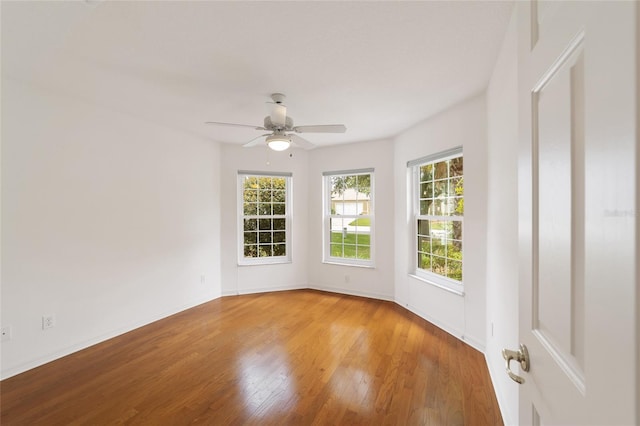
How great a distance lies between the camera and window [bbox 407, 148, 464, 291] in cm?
313

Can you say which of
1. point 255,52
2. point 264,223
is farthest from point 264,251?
point 255,52

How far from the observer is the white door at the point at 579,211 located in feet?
1.26

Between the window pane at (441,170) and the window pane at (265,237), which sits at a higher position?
the window pane at (441,170)

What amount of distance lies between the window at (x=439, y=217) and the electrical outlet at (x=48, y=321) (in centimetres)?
395

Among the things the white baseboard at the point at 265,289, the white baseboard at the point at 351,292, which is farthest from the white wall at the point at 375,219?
the white baseboard at the point at 265,289

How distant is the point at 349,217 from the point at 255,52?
3.13 meters

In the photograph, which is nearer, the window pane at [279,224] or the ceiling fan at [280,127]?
the ceiling fan at [280,127]

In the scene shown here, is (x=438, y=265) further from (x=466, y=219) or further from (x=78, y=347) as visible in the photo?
(x=78, y=347)

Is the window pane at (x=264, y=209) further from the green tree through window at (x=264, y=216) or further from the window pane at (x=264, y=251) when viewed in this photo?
the window pane at (x=264, y=251)

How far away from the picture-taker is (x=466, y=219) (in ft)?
9.40

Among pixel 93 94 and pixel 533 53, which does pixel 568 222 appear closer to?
pixel 533 53

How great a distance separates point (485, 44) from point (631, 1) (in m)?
1.88

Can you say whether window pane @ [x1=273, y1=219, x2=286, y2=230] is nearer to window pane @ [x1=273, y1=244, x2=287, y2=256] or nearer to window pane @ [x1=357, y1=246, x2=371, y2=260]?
window pane @ [x1=273, y1=244, x2=287, y2=256]

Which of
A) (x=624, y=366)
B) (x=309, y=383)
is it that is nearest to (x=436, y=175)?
(x=309, y=383)
